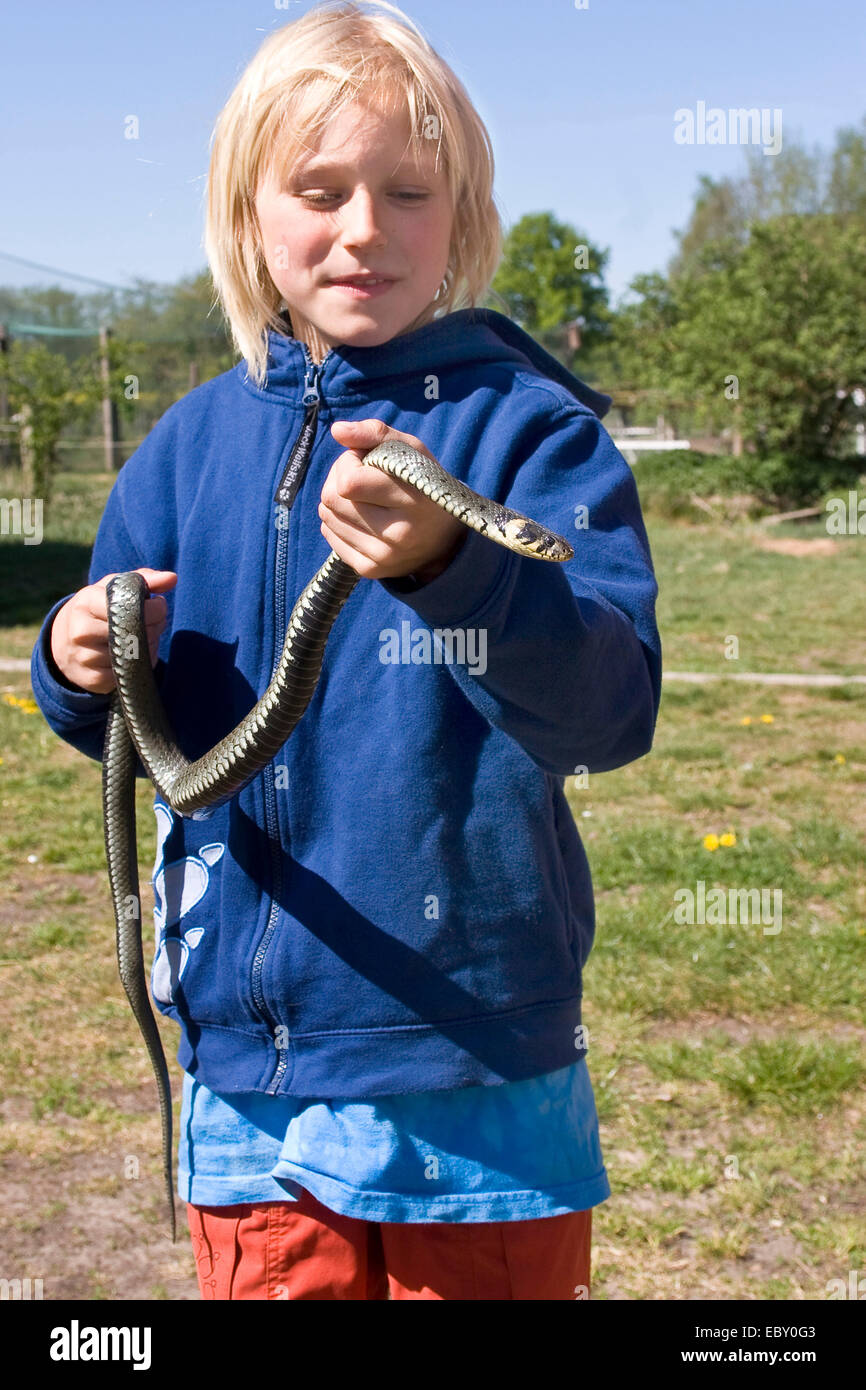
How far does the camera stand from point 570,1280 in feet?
6.49

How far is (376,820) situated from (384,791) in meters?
0.05

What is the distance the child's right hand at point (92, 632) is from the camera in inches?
78.3

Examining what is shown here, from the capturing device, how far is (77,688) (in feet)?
7.12

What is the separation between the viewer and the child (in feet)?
6.20

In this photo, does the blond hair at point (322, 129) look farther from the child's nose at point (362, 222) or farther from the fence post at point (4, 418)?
the fence post at point (4, 418)

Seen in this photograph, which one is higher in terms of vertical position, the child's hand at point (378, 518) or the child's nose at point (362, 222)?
the child's nose at point (362, 222)

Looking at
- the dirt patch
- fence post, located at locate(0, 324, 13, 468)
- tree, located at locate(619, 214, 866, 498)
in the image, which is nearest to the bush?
tree, located at locate(619, 214, 866, 498)

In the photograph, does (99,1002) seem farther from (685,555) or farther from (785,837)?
(685,555)

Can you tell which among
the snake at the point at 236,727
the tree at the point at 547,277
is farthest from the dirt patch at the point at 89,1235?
the tree at the point at 547,277

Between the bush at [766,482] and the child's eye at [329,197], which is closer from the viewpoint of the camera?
the child's eye at [329,197]

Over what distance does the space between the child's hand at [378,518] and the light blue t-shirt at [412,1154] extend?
84 cm

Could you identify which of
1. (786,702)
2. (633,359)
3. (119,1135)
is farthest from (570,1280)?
(633,359)

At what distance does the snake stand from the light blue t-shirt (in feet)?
1.30

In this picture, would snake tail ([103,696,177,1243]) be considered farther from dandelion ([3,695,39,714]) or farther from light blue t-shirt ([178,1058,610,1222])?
dandelion ([3,695,39,714])
